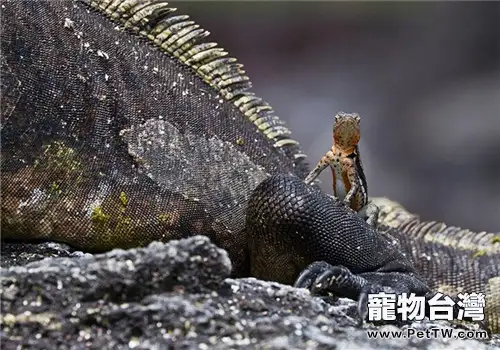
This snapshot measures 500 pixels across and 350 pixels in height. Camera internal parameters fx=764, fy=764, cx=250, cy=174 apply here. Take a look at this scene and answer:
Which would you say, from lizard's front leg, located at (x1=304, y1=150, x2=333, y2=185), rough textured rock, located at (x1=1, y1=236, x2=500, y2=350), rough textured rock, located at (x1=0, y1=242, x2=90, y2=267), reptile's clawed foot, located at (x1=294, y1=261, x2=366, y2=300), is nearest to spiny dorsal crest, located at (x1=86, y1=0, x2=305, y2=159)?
lizard's front leg, located at (x1=304, y1=150, x2=333, y2=185)

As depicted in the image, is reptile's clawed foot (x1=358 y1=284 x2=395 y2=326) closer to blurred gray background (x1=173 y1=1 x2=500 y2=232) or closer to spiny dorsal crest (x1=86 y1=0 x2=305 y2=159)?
spiny dorsal crest (x1=86 y1=0 x2=305 y2=159)

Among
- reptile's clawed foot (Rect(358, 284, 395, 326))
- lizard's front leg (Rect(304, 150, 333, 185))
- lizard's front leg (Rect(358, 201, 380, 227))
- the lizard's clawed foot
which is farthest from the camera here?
lizard's front leg (Rect(358, 201, 380, 227))

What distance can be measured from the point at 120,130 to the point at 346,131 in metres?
0.89

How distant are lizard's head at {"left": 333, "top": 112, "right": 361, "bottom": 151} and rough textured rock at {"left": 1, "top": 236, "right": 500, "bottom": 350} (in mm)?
1045

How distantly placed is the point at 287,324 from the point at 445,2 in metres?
6.61

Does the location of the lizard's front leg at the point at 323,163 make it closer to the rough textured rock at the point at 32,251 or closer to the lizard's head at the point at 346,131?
the lizard's head at the point at 346,131

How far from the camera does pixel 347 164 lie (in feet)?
10.1

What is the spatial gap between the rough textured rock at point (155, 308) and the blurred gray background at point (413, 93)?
18.4 feet

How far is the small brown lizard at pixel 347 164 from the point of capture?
A: 9.86 feet

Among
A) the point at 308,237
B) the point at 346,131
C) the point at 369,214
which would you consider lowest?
the point at 308,237

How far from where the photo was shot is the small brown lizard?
9.86 feet

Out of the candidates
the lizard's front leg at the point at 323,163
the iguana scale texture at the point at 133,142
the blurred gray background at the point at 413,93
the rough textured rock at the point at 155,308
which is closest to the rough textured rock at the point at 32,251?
the iguana scale texture at the point at 133,142

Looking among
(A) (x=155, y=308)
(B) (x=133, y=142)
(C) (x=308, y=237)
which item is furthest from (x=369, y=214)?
(A) (x=155, y=308)

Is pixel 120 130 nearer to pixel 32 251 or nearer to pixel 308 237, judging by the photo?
pixel 32 251
